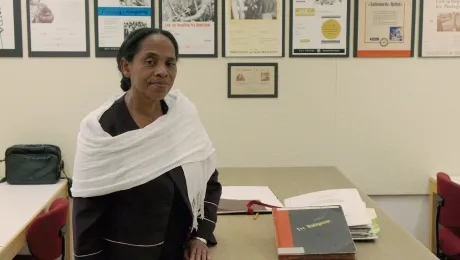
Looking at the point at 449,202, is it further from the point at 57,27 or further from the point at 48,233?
the point at 57,27

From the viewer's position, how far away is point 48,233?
210 centimetres

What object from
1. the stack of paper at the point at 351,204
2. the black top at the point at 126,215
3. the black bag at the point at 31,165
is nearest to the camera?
the black top at the point at 126,215

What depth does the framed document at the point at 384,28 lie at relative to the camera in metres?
2.90

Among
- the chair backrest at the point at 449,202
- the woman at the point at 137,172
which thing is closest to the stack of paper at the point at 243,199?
the woman at the point at 137,172

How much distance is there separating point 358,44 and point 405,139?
0.71 m

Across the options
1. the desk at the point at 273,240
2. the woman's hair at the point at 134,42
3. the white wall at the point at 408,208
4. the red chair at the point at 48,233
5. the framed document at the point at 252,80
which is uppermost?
the woman's hair at the point at 134,42

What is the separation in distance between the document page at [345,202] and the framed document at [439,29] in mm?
1535

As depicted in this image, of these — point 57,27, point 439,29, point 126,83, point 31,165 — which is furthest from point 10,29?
point 439,29

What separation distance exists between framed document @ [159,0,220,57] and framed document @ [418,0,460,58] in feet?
4.42

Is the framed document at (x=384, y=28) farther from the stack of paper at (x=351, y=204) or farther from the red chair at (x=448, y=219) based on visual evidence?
the stack of paper at (x=351, y=204)

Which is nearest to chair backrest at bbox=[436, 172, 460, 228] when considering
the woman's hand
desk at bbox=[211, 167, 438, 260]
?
desk at bbox=[211, 167, 438, 260]

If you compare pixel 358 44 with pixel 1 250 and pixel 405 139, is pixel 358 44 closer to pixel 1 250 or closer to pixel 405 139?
pixel 405 139

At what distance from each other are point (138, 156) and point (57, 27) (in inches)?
70.8

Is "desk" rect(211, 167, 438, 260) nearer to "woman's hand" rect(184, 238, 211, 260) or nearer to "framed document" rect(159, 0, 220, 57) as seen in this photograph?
"woman's hand" rect(184, 238, 211, 260)
